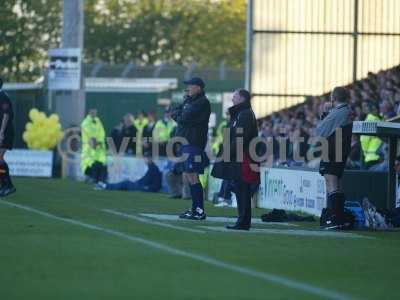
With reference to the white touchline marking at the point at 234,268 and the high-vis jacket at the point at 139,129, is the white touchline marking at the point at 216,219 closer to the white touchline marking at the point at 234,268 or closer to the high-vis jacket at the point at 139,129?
the white touchline marking at the point at 234,268

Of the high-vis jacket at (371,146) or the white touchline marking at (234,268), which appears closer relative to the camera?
the white touchline marking at (234,268)

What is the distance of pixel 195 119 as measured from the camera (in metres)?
19.7

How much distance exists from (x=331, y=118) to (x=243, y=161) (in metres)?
1.33

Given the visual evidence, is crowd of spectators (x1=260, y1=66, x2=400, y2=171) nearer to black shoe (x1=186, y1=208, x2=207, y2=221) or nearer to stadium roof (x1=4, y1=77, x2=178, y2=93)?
black shoe (x1=186, y1=208, x2=207, y2=221)

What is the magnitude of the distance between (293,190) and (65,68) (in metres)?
16.5

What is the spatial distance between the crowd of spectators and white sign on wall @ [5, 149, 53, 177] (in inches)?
281

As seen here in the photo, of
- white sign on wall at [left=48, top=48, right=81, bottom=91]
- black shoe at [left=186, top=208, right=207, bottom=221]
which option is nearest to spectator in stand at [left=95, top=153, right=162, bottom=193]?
white sign on wall at [left=48, top=48, right=81, bottom=91]

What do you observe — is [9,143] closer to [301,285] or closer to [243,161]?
[243,161]

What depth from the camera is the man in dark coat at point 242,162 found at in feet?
58.1

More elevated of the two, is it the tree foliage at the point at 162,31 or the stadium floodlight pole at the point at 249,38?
the tree foliage at the point at 162,31

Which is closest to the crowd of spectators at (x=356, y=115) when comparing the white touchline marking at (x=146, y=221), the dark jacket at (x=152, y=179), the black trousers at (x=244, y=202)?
the dark jacket at (x=152, y=179)

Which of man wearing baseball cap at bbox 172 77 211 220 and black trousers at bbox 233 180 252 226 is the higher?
man wearing baseball cap at bbox 172 77 211 220

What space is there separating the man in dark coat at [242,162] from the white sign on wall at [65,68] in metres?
20.4

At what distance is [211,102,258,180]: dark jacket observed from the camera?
699 inches
